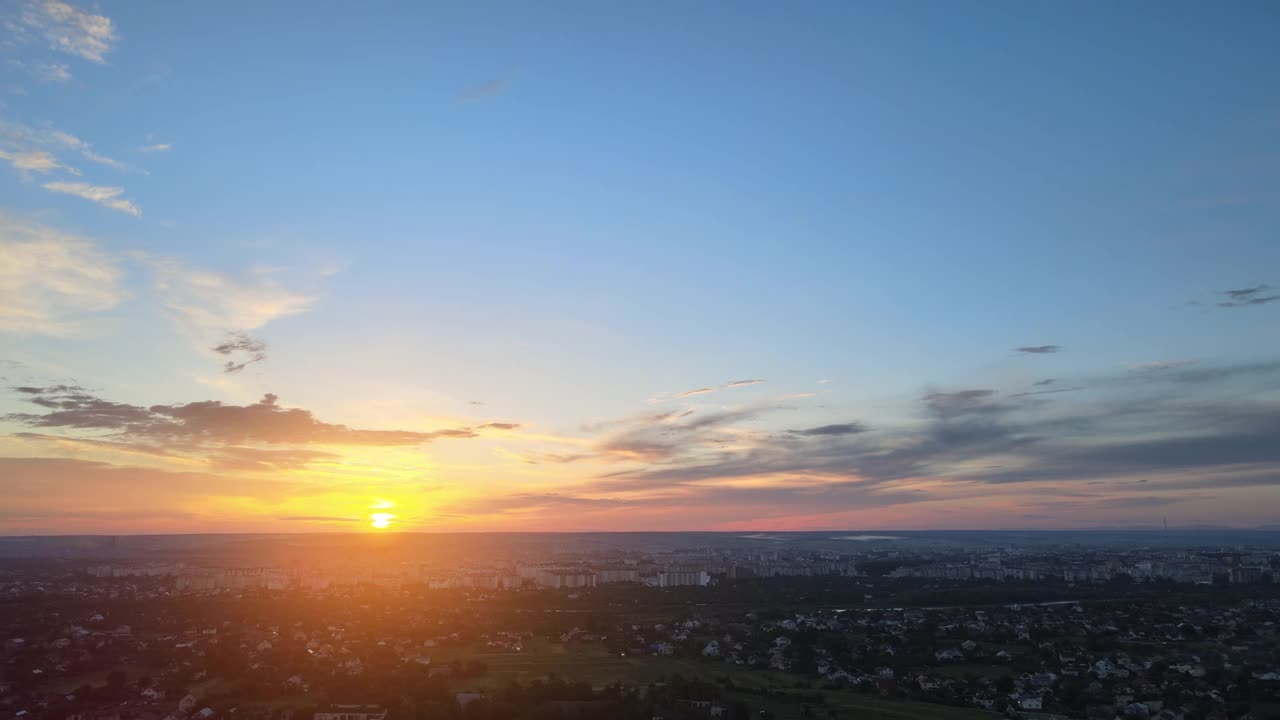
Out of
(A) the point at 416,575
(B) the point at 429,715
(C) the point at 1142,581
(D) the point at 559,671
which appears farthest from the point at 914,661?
(A) the point at 416,575

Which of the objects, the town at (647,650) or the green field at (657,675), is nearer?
the town at (647,650)

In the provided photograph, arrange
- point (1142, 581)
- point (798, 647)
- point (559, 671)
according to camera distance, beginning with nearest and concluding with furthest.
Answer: point (559, 671) < point (798, 647) < point (1142, 581)

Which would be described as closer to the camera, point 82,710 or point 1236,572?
point 82,710

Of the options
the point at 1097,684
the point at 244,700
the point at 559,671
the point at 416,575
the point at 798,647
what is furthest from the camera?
the point at 416,575

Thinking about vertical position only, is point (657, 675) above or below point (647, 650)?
above

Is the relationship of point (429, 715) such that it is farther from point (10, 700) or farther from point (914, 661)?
point (914, 661)

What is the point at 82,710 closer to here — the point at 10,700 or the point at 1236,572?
the point at 10,700

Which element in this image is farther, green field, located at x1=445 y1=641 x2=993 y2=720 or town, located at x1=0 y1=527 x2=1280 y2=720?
green field, located at x1=445 y1=641 x2=993 y2=720

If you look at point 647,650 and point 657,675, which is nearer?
point 657,675

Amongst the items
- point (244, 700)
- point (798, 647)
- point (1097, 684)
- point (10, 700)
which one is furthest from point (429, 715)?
point (1097, 684)
